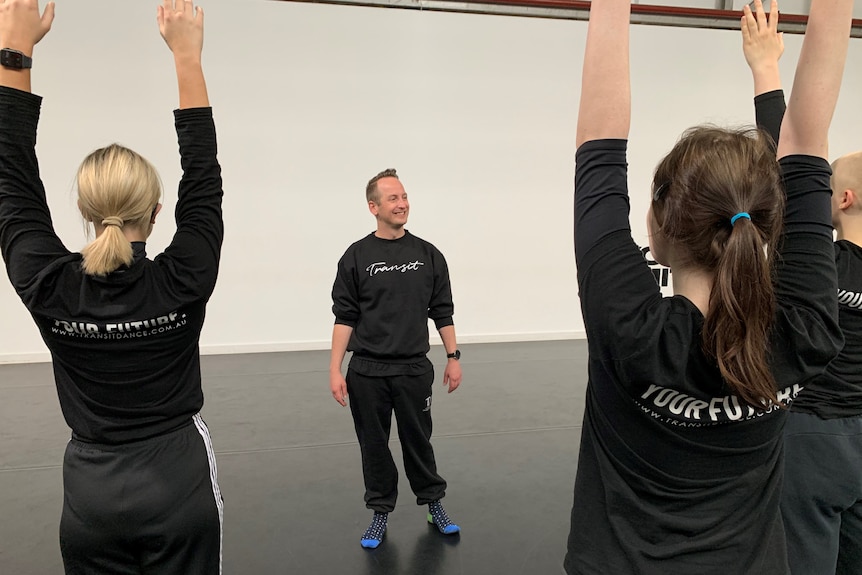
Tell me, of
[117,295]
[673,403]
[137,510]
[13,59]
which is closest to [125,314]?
[117,295]

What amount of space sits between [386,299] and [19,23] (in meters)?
1.82

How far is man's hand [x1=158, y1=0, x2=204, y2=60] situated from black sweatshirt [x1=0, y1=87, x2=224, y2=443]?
13cm

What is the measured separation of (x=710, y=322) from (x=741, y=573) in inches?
16.1

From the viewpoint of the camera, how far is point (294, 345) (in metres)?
6.32

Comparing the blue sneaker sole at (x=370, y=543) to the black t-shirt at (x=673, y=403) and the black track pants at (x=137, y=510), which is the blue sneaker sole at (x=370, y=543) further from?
the black t-shirt at (x=673, y=403)

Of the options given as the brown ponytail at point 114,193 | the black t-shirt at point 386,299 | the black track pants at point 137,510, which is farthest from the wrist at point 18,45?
the black t-shirt at point 386,299

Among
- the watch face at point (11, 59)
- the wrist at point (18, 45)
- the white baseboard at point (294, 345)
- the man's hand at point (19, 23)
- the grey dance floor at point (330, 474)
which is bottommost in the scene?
the grey dance floor at point (330, 474)

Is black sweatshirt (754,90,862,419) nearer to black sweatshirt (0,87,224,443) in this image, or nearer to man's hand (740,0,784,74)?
man's hand (740,0,784,74)

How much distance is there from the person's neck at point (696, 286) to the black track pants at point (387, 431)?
1960 mm

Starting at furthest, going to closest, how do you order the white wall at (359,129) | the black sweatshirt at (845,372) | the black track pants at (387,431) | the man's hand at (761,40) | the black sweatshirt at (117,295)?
the white wall at (359,129) → the black track pants at (387,431) → the black sweatshirt at (845,372) → the black sweatshirt at (117,295) → the man's hand at (761,40)

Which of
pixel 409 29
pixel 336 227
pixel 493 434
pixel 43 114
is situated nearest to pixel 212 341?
pixel 336 227

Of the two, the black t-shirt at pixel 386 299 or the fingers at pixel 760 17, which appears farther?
the black t-shirt at pixel 386 299

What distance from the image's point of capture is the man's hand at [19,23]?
46.5 inches

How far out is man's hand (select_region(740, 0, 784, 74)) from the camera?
1146 millimetres
